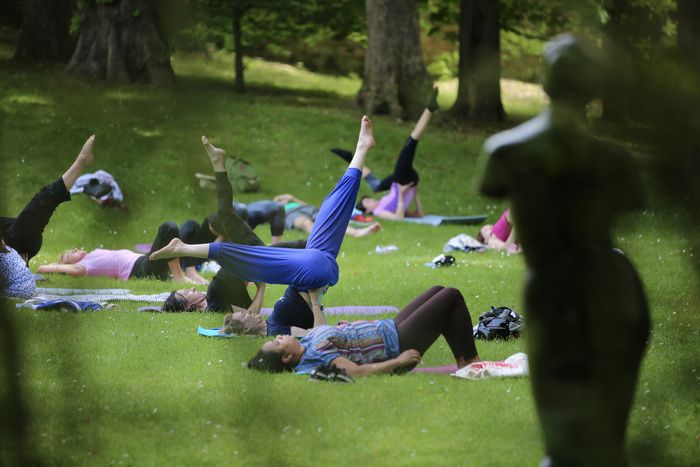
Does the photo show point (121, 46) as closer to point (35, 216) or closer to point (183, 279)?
point (35, 216)

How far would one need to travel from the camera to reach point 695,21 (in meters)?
1.00

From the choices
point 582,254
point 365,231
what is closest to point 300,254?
point 582,254

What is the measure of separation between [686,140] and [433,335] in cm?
562

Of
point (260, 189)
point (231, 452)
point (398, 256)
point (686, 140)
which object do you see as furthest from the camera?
point (260, 189)

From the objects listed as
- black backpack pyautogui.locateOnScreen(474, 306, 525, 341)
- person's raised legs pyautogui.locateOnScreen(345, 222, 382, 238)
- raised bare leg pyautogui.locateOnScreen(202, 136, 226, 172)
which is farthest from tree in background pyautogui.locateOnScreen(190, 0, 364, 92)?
raised bare leg pyautogui.locateOnScreen(202, 136, 226, 172)

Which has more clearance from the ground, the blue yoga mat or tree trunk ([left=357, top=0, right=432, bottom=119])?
the blue yoga mat

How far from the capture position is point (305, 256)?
750 cm

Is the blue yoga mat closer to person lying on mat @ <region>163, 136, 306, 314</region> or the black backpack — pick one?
person lying on mat @ <region>163, 136, 306, 314</region>

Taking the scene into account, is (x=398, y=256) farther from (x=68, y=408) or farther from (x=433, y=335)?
(x=68, y=408)

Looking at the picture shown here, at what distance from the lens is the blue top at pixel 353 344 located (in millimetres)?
6262

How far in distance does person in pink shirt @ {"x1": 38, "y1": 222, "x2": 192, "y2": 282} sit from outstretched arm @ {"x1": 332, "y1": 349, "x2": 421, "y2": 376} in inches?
166

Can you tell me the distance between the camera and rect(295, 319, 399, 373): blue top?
20.5 feet

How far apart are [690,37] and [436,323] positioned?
18.3 ft

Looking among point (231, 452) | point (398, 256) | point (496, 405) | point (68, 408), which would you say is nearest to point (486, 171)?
point (68, 408)
